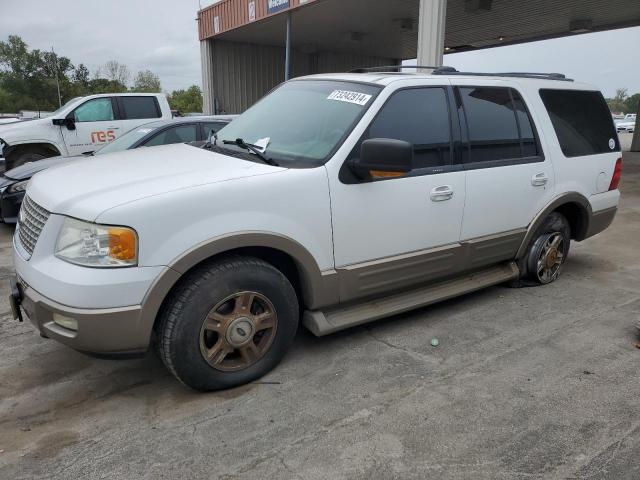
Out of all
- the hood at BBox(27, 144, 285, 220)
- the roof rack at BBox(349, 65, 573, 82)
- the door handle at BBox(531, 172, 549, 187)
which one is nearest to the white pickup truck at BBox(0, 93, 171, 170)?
the hood at BBox(27, 144, 285, 220)

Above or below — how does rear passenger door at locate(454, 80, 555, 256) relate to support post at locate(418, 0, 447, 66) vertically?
below

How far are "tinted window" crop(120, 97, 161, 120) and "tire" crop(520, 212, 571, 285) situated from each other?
825 centimetres

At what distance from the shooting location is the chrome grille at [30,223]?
2814 mm

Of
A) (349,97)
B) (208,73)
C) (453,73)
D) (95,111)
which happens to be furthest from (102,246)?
(208,73)

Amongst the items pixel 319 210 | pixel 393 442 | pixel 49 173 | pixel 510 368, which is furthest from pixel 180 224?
pixel 510 368

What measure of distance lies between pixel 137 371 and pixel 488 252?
2.78 metres

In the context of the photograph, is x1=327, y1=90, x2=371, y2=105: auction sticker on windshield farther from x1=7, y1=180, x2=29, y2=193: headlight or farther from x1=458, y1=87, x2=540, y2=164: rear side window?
x1=7, y1=180, x2=29, y2=193: headlight

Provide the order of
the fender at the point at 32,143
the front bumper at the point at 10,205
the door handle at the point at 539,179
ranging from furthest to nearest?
1. the fender at the point at 32,143
2. the front bumper at the point at 10,205
3. the door handle at the point at 539,179

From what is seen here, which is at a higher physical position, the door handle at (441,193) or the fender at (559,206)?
the door handle at (441,193)

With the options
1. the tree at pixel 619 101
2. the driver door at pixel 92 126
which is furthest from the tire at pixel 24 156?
the tree at pixel 619 101

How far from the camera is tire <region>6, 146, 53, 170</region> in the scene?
9.09 m

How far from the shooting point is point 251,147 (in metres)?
3.42

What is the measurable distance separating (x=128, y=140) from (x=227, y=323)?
15.1ft

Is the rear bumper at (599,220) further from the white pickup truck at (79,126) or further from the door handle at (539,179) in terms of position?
the white pickup truck at (79,126)
